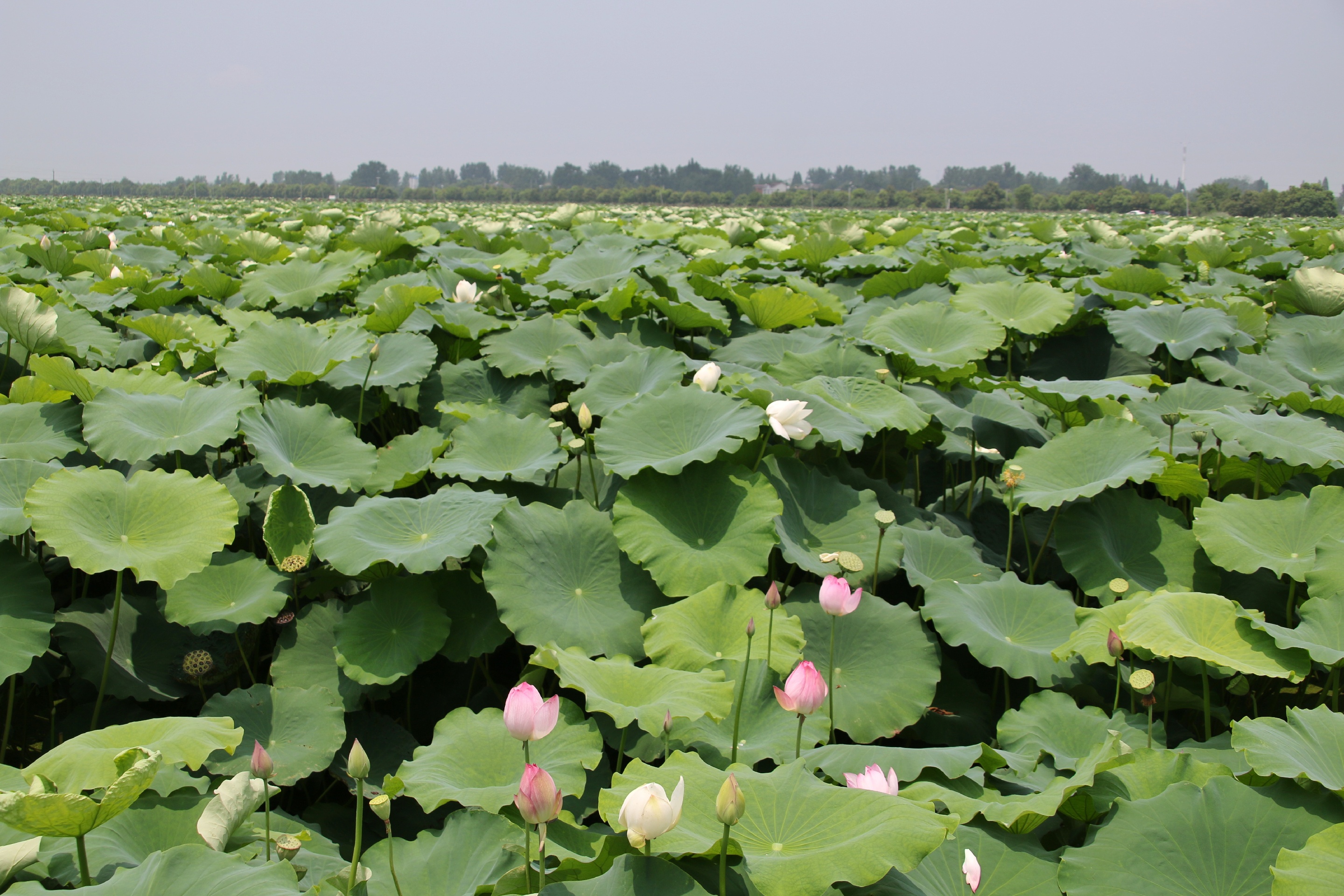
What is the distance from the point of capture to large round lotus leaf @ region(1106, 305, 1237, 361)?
3143 millimetres

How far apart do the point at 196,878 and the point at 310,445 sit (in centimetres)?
158

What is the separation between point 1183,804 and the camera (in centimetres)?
116

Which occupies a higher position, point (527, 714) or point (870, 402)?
point (870, 402)

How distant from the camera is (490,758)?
146cm

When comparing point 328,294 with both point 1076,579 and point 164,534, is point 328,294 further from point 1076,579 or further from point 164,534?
point 1076,579

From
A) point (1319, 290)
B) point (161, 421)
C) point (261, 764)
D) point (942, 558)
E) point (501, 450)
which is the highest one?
point (1319, 290)

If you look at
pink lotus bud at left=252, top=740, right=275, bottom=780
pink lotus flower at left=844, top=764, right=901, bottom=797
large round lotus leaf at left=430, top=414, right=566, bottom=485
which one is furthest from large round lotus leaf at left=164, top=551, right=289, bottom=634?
pink lotus flower at left=844, top=764, right=901, bottom=797

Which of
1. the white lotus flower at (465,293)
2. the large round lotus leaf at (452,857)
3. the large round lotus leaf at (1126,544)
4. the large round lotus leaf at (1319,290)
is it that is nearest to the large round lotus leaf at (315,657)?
the large round lotus leaf at (452,857)

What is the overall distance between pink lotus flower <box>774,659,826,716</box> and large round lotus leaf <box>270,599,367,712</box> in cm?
115

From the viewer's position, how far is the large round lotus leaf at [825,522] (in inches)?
82.2

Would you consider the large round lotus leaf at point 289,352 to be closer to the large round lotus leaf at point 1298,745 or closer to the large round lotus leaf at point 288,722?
the large round lotus leaf at point 288,722

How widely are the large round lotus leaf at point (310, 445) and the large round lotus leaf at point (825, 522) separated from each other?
1.20 m

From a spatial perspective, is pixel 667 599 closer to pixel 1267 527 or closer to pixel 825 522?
pixel 825 522

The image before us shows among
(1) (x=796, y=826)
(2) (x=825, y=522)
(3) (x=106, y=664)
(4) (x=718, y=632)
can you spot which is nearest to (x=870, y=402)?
(2) (x=825, y=522)
